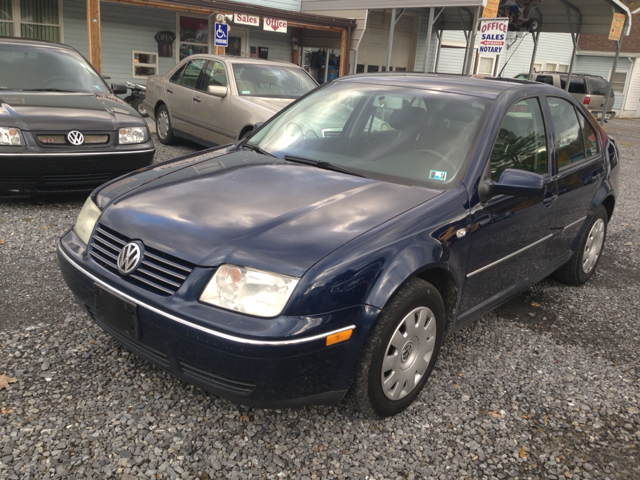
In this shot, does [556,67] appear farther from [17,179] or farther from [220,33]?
[17,179]

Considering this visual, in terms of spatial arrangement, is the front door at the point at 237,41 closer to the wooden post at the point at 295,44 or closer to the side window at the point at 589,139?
the wooden post at the point at 295,44

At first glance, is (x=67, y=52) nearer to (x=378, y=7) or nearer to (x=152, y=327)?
(x=152, y=327)

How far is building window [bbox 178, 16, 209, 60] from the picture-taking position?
653 inches

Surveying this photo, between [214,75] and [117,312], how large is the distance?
6747 mm

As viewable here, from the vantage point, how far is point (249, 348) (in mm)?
2150

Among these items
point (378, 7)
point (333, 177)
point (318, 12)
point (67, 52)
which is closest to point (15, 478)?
point (333, 177)

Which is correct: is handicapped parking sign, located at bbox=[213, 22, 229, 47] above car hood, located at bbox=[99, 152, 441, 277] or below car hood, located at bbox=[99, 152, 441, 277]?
above

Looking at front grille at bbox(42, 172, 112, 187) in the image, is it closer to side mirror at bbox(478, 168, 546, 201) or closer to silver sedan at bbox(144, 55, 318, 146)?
silver sedan at bbox(144, 55, 318, 146)

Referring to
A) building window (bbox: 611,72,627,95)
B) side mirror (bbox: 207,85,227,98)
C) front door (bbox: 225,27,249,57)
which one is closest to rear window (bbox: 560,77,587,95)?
front door (bbox: 225,27,249,57)

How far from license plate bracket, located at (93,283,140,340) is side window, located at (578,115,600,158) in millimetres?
3482

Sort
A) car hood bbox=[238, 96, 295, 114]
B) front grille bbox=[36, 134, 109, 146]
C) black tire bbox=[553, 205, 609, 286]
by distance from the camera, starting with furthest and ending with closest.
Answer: car hood bbox=[238, 96, 295, 114] < front grille bbox=[36, 134, 109, 146] < black tire bbox=[553, 205, 609, 286]

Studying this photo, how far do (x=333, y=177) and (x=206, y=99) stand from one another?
6.09m

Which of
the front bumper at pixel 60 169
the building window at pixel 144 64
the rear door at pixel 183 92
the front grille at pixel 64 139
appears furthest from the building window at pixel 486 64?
the front grille at pixel 64 139

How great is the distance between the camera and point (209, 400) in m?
2.74
